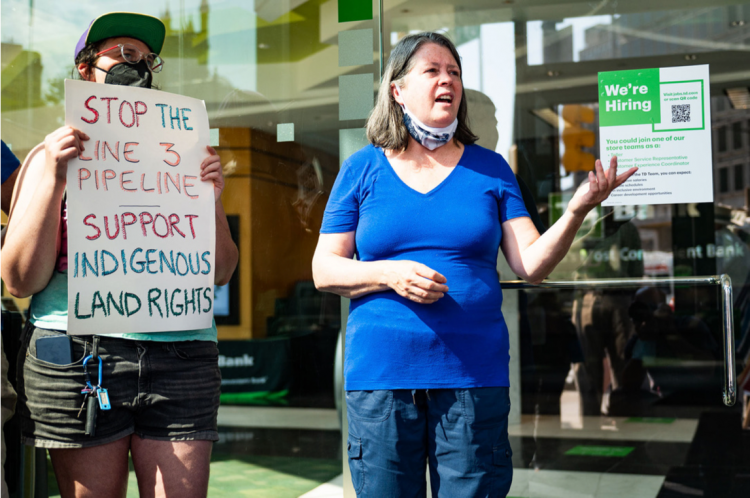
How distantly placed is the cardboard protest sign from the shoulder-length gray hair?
20.9 inches

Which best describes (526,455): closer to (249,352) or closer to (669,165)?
(249,352)

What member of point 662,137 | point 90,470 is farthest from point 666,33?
point 90,470

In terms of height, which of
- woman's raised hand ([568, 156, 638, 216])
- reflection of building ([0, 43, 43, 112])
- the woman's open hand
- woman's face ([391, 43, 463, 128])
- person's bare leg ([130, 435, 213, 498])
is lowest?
person's bare leg ([130, 435, 213, 498])

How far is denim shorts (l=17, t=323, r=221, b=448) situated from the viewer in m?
1.82

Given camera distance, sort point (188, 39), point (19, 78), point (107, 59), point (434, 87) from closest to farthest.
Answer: point (434, 87) < point (107, 59) < point (19, 78) < point (188, 39)

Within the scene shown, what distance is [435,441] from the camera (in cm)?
176

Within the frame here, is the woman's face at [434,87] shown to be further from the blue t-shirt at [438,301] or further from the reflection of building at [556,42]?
the reflection of building at [556,42]

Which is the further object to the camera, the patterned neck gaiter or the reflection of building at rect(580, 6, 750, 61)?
the reflection of building at rect(580, 6, 750, 61)

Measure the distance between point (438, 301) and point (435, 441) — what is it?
0.35 metres

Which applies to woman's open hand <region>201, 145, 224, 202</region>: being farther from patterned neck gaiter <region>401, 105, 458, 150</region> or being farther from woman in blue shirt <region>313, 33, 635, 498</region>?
patterned neck gaiter <region>401, 105, 458, 150</region>

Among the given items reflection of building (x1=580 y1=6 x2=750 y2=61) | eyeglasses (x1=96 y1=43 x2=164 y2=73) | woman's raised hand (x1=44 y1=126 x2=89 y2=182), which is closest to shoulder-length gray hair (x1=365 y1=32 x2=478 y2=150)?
eyeglasses (x1=96 y1=43 x2=164 y2=73)

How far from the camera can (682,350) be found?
11.2 meters

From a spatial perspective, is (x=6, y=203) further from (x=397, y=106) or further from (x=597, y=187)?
(x=597, y=187)

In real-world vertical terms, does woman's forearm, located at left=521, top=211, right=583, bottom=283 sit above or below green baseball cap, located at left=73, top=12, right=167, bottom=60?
below
